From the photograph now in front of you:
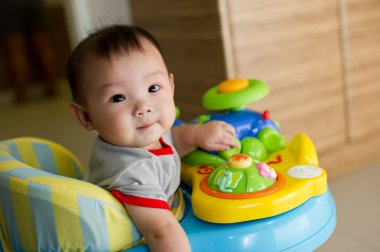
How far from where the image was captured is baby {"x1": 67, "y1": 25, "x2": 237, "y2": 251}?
715mm

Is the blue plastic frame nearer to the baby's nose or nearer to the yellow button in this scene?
the baby's nose

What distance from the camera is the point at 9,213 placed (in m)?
0.75

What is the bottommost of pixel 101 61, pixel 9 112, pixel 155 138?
pixel 9 112

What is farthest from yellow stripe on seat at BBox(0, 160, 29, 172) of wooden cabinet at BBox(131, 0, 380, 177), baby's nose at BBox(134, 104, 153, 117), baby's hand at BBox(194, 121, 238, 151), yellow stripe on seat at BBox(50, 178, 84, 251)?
wooden cabinet at BBox(131, 0, 380, 177)

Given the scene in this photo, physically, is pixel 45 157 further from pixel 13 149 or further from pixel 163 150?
pixel 163 150

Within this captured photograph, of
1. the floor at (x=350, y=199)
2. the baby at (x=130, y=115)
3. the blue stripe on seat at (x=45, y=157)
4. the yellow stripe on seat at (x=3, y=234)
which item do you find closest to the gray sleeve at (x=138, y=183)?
the baby at (x=130, y=115)

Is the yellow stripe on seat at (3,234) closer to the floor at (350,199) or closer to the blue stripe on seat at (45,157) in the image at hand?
the blue stripe on seat at (45,157)

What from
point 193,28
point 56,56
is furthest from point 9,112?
point 193,28

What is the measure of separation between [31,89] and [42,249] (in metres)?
3.13

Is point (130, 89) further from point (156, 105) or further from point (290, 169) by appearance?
point (290, 169)

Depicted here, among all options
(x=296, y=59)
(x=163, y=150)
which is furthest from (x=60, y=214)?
(x=296, y=59)

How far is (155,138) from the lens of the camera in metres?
0.77

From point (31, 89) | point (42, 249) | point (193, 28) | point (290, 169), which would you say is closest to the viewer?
point (42, 249)

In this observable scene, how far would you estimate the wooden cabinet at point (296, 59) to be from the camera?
49.9 inches
